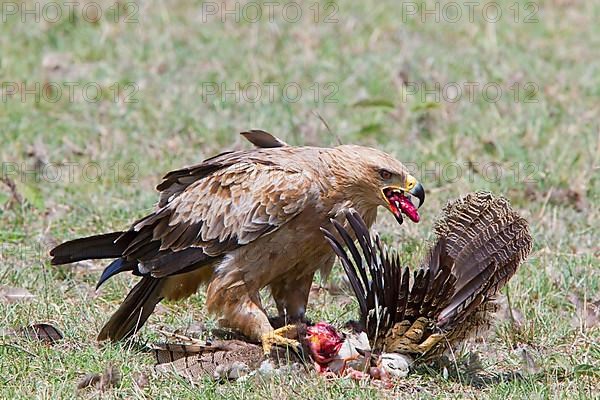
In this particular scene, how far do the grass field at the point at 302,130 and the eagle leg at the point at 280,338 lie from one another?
0.82 ft

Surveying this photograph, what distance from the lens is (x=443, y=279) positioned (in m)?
4.70

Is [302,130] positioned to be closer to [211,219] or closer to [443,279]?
[211,219]

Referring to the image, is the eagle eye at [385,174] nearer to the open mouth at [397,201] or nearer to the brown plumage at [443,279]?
the open mouth at [397,201]

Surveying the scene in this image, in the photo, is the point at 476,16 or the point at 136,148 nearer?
the point at 136,148

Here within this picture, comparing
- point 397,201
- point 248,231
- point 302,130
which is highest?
point 397,201

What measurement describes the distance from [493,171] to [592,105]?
1610mm

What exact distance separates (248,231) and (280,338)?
0.49 m

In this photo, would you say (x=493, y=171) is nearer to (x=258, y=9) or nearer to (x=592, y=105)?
(x=592, y=105)

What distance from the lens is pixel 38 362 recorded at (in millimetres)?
4773

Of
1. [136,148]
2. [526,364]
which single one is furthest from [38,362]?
[136,148]

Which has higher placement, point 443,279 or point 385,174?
point 385,174

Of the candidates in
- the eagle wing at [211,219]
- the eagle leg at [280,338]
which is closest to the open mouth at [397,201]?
the eagle wing at [211,219]

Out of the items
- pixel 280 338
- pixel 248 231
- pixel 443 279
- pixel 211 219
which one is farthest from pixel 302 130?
pixel 443 279

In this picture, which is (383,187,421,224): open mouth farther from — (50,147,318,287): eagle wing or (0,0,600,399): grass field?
(0,0,600,399): grass field
